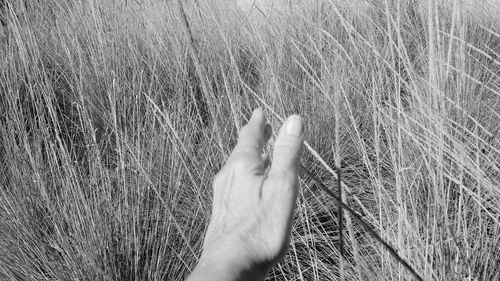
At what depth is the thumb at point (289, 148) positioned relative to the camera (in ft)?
1.96

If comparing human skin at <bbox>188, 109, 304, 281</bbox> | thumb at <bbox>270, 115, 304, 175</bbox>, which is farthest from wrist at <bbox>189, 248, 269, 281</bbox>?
thumb at <bbox>270, 115, 304, 175</bbox>

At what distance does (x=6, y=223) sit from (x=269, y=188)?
0.83 metres

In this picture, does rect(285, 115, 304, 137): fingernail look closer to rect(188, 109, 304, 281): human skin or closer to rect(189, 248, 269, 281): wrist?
rect(188, 109, 304, 281): human skin

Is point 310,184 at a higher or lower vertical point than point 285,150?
lower

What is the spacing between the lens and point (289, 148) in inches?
23.9

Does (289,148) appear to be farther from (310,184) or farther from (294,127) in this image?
(310,184)

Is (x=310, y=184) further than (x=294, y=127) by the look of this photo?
Yes

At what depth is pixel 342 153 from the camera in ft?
5.45

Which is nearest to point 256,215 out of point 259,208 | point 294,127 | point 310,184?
point 259,208

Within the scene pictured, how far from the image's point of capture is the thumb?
0.60m

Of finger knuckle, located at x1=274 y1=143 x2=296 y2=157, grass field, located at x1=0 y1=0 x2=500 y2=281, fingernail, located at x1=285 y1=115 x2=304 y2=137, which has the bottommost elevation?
grass field, located at x1=0 y1=0 x2=500 y2=281

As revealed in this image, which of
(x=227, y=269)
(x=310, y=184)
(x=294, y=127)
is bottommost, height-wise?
(x=310, y=184)

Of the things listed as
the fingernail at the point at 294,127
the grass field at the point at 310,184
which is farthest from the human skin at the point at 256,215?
the grass field at the point at 310,184

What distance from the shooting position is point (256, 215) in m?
0.60
